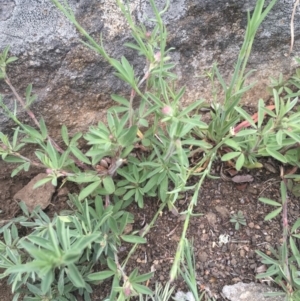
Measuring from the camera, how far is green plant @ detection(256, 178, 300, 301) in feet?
4.69

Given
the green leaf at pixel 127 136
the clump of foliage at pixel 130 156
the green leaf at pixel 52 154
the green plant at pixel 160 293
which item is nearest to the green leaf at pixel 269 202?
the clump of foliage at pixel 130 156

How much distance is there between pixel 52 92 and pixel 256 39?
29.7 inches

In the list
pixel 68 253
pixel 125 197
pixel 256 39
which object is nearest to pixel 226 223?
pixel 125 197

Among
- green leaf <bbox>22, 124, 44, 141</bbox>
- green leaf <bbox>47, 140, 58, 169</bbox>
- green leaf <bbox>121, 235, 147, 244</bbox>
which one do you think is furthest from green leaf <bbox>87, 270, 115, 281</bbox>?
green leaf <bbox>22, 124, 44, 141</bbox>

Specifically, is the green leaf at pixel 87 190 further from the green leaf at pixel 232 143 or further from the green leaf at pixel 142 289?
the green leaf at pixel 232 143

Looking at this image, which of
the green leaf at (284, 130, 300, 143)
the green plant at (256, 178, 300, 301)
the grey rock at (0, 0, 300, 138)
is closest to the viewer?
the green leaf at (284, 130, 300, 143)

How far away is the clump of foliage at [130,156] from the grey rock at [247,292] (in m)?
0.15

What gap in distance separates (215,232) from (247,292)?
0.22 metres

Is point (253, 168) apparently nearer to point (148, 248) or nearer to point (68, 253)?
point (148, 248)

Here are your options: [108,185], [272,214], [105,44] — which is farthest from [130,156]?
[272,214]

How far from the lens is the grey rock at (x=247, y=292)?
59.6 inches

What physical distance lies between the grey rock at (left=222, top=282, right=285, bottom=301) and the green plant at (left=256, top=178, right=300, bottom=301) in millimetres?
53

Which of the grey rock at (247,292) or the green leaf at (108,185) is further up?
the green leaf at (108,185)

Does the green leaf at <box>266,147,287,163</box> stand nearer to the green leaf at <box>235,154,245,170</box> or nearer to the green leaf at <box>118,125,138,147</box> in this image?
the green leaf at <box>235,154,245,170</box>
